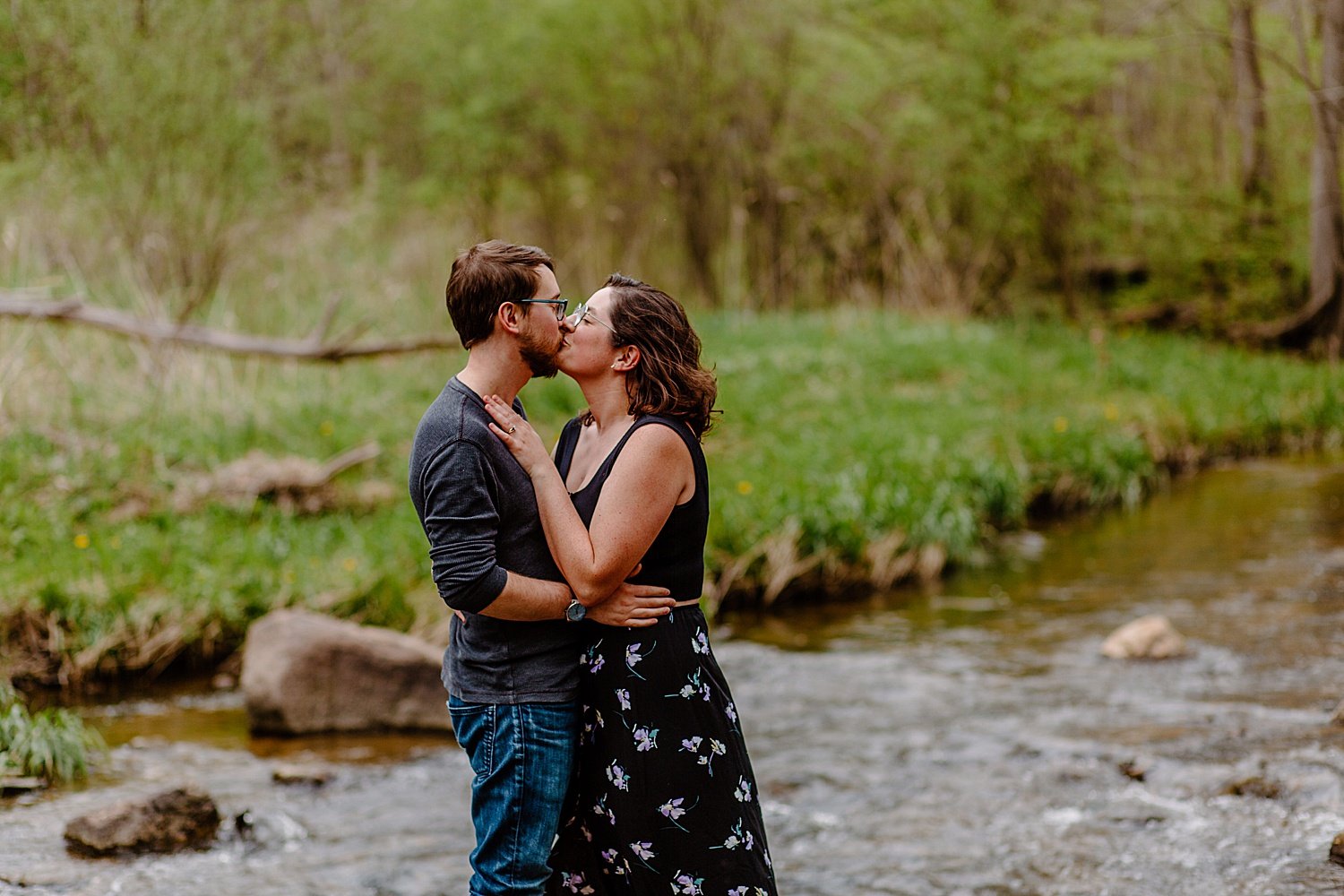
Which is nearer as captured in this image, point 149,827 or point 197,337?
point 149,827

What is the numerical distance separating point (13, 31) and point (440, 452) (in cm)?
892

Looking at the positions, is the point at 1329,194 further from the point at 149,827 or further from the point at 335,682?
the point at 149,827

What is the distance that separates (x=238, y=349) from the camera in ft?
29.1

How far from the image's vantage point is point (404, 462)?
943 cm

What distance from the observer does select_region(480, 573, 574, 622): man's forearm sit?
262 centimetres

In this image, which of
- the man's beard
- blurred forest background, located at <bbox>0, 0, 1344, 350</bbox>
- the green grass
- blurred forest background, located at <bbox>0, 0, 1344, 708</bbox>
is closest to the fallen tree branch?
blurred forest background, located at <bbox>0, 0, 1344, 708</bbox>

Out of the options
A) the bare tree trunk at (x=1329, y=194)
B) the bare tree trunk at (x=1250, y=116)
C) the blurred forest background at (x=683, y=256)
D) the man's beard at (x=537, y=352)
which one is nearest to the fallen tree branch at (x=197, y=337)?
the blurred forest background at (x=683, y=256)

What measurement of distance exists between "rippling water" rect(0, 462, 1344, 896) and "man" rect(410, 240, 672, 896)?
1.79m

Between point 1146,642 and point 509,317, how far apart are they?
502cm

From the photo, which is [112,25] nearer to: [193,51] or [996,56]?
[193,51]

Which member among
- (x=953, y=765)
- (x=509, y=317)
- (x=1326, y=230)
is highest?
(x=1326, y=230)

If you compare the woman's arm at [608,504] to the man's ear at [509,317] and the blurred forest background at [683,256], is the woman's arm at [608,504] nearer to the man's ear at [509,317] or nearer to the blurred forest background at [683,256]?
the man's ear at [509,317]

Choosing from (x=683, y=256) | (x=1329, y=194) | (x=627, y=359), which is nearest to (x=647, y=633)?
(x=627, y=359)

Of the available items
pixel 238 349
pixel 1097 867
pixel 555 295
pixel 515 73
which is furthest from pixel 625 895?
pixel 515 73
